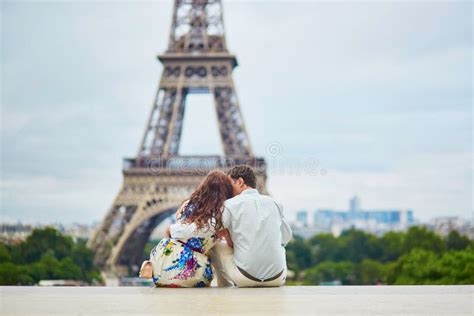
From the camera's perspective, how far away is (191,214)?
761 cm

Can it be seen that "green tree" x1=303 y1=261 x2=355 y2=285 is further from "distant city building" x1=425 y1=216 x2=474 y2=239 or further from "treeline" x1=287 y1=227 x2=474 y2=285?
"distant city building" x1=425 y1=216 x2=474 y2=239

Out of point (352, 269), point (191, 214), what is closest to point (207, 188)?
point (191, 214)

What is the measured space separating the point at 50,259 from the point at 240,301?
1121 inches

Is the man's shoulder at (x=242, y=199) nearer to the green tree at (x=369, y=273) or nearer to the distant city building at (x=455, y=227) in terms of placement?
the green tree at (x=369, y=273)

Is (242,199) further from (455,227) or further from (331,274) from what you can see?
(455,227)

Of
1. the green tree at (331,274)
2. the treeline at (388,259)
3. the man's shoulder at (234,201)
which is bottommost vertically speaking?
the green tree at (331,274)

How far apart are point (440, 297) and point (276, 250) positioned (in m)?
1.51

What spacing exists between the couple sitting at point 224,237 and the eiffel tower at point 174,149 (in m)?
26.0

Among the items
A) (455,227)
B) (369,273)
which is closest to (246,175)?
(369,273)

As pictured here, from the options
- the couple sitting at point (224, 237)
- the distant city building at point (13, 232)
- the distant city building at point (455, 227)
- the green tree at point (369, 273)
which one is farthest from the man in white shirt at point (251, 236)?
the distant city building at point (455, 227)

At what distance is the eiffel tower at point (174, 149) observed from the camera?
3472cm

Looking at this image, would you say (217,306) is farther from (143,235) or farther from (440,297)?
(143,235)

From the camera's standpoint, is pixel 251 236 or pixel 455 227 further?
pixel 455 227

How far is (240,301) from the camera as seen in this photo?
6.51m
